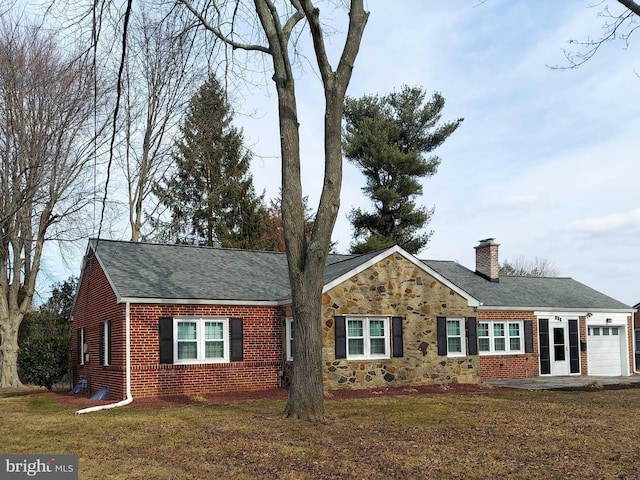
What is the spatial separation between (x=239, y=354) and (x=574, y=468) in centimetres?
1109

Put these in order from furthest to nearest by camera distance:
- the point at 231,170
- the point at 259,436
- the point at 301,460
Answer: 1. the point at 231,170
2. the point at 259,436
3. the point at 301,460

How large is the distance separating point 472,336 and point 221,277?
305 inches

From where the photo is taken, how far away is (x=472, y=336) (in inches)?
775

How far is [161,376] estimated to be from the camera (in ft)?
53.3

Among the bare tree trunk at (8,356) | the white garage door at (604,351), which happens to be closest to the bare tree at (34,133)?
the bare tree trunk at (8,356)

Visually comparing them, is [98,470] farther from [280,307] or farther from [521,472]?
[280,307]

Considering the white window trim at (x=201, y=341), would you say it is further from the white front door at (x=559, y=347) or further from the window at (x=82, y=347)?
the white front door at (x=559, y=347)

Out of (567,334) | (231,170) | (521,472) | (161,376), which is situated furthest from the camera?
(231,170)

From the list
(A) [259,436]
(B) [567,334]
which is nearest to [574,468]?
(A) [259,436]

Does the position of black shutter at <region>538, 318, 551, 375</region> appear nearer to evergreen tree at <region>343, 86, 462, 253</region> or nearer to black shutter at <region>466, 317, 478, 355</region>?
black shutter at <region>466, 317, 478, 355</region>

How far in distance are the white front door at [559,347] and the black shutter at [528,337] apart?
1111mm

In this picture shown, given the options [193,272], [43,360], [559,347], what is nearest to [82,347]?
A: [43,360]

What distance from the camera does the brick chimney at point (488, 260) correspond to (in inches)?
997

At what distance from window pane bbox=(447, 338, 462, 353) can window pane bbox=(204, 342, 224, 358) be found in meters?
6.76
